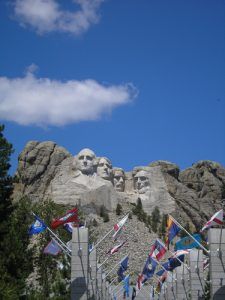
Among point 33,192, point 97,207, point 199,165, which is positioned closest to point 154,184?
point 97,207

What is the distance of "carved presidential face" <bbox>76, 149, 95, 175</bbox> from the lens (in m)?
73.4

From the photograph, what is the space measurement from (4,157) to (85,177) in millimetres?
31642

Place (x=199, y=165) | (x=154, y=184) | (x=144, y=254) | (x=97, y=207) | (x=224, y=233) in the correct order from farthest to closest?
(x=199, y=165) → (x=154, y=184) → (x=97, y=207) → (x=144, y=254) → (x=224, y=233)

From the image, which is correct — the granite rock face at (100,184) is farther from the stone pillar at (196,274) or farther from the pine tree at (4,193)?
the stone pillar at (196,274)

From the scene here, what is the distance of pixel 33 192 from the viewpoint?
261 ft

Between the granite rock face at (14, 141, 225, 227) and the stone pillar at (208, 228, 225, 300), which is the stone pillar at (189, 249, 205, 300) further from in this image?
the granite rock face at (14, 141, 225, 227)

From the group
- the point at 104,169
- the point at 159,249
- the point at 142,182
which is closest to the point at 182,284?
the point at 159,249

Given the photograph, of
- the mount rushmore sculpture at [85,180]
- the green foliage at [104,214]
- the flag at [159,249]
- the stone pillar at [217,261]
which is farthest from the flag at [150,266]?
the mount rushmore sculpture at [85,180]

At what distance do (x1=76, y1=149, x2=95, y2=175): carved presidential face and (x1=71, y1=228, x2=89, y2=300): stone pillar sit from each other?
42.6 m

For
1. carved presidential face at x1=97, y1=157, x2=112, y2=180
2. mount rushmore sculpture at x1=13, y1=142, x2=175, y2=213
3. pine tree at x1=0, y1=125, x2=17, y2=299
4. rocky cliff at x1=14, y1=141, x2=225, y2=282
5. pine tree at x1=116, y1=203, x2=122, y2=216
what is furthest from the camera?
carved presidential face at x1=97, y1=157, x2=112, y2=180

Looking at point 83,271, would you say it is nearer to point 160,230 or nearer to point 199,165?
point 160,230

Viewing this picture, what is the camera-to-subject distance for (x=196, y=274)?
36.6 m

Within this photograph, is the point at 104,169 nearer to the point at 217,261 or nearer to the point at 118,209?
the point at 118,209

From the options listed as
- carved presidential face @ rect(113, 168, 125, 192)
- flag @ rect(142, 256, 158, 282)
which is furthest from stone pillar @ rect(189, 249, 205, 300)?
carved presidential face @ rect(113, 168, 125, 192)
